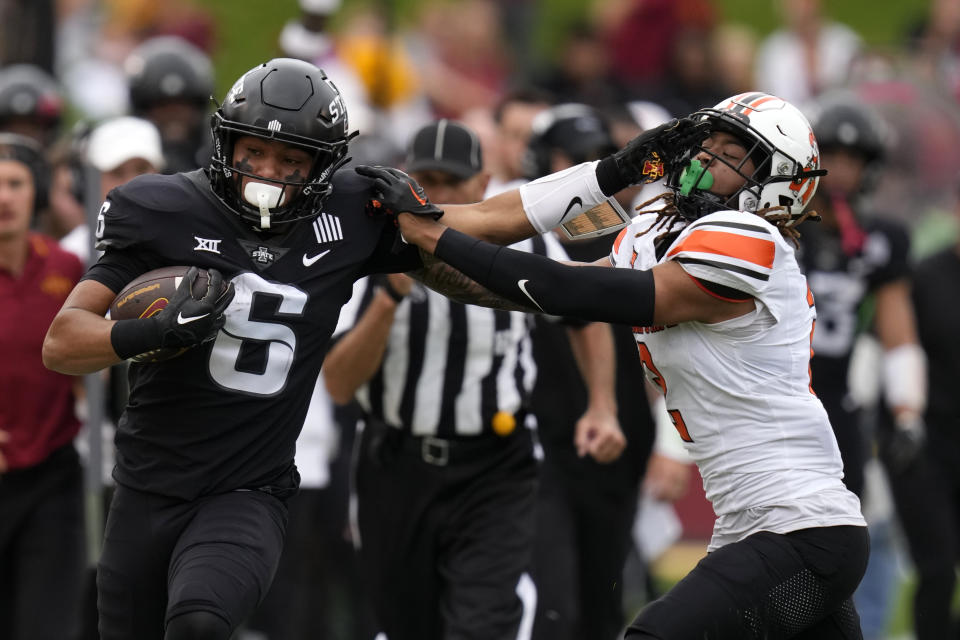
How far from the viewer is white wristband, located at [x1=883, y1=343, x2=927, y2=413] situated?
646 centimetres

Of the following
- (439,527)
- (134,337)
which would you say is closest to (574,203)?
(134,337)

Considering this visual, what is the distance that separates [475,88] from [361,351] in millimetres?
6630

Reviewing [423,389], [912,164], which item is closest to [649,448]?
[423,389]

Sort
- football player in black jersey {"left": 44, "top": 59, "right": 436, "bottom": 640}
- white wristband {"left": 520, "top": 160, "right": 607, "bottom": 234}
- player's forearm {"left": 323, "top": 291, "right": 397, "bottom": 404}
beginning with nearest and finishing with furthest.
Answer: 1. football player in black jersey {"left": 44, "top": 59, "right": 436, "bottom": 640}
2. white wristband {"left": 520, "top": 160, "right": 607, "bottom": 234}
3. player's forearm {"left": 323, "top": 291, "right": 397, "bottom": 404}

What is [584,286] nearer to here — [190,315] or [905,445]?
[190,315]

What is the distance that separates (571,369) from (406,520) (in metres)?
1.26

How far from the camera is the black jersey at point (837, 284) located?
6.24 m

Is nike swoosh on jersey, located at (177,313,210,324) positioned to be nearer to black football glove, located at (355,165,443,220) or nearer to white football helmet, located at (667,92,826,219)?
black football glove, located at (355,165,443,220)

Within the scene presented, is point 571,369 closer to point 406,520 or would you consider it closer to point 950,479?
point 406,520

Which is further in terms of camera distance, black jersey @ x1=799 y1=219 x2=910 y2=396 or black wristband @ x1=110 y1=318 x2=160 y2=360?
black jersey @ x1=799 y1=219 x2=910 y2=396

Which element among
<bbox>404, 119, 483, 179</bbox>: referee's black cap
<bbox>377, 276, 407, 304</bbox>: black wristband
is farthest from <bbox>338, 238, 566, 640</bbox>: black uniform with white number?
<bbox>404, 119, 483, 179</bbox>: referee's black cap

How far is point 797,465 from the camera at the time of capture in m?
3.73

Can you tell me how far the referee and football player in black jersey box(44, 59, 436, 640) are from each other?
3.22ft

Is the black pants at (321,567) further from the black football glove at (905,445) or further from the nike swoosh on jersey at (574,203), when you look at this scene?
the nike swoosh on jersey at (574,203)
